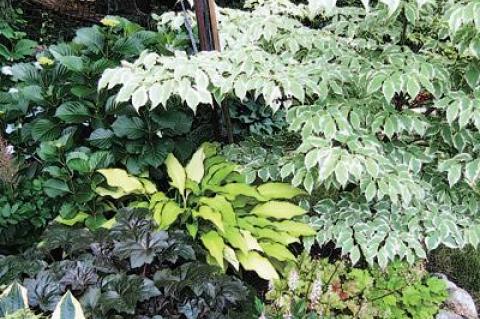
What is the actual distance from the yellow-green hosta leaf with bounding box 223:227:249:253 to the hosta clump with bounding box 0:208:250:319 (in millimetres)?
233

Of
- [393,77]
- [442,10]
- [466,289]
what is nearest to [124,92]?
[393,77]

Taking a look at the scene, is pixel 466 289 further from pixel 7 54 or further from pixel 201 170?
pixel 7 54

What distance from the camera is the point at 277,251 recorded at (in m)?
2.42

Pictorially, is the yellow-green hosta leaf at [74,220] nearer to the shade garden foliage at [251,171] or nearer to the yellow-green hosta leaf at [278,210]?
the shade garden foliage at [251,171]

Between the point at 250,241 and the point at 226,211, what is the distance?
7.0 inches

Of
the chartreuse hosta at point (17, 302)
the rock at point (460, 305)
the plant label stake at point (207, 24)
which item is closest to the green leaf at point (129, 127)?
the plant label stake at point (207, 24)

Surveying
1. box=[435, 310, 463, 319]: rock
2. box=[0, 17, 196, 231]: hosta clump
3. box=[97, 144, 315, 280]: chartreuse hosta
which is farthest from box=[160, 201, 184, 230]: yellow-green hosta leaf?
box=[435, 310, 463, 319]: rock

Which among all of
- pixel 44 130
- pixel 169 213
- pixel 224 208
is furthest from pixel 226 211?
pixel 44 130

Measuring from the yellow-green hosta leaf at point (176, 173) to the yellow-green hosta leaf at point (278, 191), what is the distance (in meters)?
0.38

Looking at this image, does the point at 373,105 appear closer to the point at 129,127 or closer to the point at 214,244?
the point at 214,244

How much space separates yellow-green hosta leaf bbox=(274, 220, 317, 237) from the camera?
7.80ft

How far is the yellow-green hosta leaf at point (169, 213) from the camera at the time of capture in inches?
92.4

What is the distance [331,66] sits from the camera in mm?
2291

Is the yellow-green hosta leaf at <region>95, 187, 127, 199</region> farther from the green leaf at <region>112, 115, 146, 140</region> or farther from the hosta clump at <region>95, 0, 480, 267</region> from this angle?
the hosta clump at <region>95, 0, 480, 267</region>
